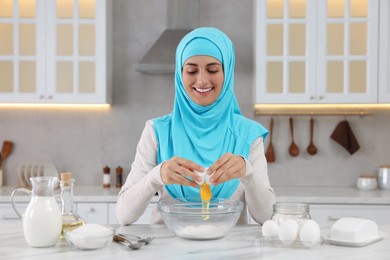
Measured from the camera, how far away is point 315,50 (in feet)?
11.9

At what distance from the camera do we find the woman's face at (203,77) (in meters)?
2.04

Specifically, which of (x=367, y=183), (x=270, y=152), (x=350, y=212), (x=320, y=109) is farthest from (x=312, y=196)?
(x=320, y=109)

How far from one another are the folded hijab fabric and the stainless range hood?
134 centimetres

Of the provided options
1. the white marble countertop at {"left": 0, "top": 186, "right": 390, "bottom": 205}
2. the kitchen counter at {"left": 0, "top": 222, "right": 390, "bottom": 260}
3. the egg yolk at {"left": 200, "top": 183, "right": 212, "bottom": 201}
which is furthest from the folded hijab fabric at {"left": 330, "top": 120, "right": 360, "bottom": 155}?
the egg yolk at {"left": 200, "top": 183, "right": 212, "bottom": 201}

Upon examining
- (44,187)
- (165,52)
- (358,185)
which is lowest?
(358,185)

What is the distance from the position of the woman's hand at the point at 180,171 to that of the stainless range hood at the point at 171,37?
2.02 metres

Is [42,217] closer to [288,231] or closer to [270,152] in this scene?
[288,231]

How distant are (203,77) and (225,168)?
19.9 inches

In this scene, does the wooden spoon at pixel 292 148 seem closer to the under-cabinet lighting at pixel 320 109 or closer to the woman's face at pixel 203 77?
the under-cabinet lighting at pixel 320 109

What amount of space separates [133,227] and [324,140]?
2469 millimetres

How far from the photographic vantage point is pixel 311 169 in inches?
157

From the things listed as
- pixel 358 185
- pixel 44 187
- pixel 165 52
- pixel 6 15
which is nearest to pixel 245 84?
pixel 165 52

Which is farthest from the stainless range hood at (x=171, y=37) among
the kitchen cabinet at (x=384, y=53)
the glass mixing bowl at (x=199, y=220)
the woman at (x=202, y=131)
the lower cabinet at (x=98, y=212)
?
the glass mixing bowl at (x=199, y=220)

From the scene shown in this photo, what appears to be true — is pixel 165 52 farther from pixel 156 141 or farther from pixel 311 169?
pixel 156 141
